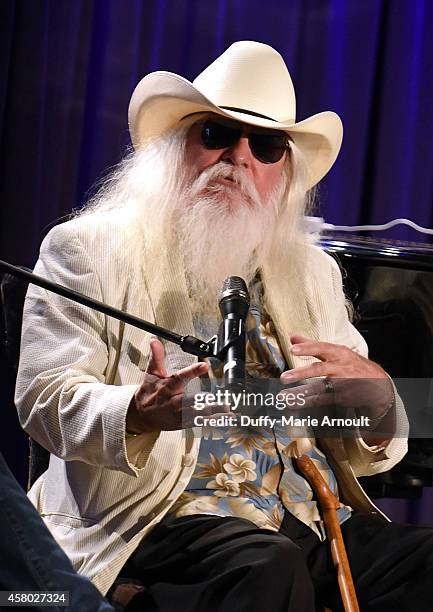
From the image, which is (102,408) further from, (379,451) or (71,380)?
(379,451)

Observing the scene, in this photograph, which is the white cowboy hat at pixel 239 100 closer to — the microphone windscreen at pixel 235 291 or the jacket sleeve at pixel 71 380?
the jacket sleeve at pixel 71 380

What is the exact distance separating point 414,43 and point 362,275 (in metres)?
1.68

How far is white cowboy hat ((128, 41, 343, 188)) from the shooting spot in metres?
2.37

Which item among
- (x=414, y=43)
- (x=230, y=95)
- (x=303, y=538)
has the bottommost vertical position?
(x=303, y=538)

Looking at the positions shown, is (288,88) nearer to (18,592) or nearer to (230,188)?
(230,188)

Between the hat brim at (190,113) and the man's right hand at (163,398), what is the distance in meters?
0.85

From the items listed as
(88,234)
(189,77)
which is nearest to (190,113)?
(88,234)

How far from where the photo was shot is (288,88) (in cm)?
256

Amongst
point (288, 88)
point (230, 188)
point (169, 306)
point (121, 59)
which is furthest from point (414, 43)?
point (169, 306)

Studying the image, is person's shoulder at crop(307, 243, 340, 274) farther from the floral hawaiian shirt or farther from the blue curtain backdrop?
the blue curtain backdrop

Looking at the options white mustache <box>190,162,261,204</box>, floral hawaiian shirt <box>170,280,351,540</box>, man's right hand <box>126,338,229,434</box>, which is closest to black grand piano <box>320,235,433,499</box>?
white mustache <box>190,162,261,204</box>

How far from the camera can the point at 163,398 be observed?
1649mm

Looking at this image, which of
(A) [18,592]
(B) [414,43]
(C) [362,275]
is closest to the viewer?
(A) [18,592]

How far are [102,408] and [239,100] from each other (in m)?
0.96
